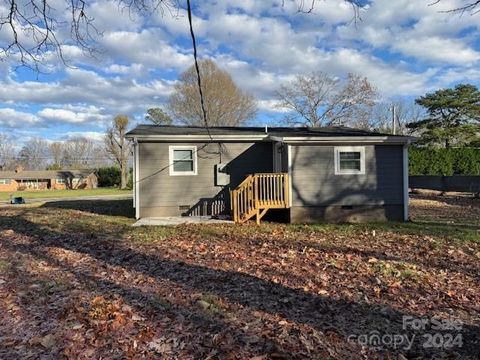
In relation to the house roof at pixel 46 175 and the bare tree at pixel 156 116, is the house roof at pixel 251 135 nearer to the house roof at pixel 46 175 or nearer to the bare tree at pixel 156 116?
the bare tree at pixel 156 116

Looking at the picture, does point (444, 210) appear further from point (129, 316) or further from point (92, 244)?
point (129, 316)

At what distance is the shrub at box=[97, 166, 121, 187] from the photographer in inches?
2211

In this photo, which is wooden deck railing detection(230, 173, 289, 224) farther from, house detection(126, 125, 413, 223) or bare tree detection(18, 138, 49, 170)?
bare tree detection(18, 138, 49, 170)

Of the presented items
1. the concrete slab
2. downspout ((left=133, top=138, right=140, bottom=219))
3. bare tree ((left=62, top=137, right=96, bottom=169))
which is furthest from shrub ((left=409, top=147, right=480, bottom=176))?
bare tree ((left=62, top=137, right=96, bottom=169))

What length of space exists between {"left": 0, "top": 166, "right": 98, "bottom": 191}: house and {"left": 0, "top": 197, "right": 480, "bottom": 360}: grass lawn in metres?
58.4

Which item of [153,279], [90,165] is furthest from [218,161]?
[90,165]

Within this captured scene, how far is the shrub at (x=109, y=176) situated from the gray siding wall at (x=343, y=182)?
47283 millimetres

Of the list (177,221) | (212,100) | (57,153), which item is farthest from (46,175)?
(177,221)

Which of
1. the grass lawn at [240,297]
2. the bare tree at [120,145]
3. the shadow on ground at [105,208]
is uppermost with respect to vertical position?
the bare tree at [120,145]

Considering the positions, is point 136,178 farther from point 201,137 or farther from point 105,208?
point 105,208

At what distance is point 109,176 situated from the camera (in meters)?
57.1

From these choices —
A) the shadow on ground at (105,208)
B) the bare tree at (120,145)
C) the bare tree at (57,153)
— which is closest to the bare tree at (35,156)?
the bare tree at (57,153)

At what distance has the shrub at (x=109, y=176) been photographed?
56156 mm

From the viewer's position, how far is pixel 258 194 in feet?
40.0
